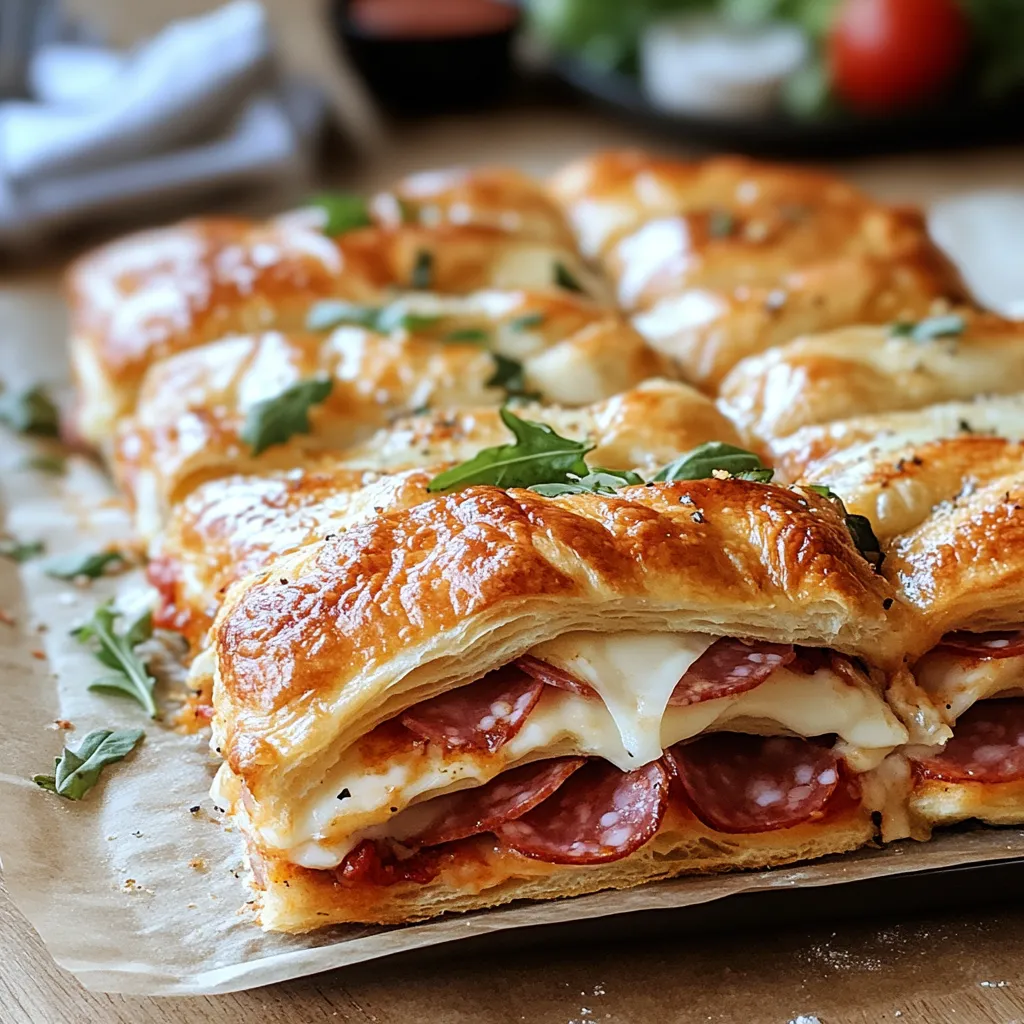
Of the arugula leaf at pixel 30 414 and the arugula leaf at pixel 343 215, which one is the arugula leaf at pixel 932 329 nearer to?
the arugula leaf at pixel 343 215

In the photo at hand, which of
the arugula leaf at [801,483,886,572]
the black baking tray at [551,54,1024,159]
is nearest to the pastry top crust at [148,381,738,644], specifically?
the arugula leaf at [801,483,886,572]

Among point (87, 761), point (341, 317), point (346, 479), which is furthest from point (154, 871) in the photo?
point (341, 317)

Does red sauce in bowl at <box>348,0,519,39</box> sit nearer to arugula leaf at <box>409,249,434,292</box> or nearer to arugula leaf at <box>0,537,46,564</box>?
arugula leaf at <box>409,249,434,292</box>

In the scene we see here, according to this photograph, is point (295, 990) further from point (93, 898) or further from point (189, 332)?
point (189, 332)

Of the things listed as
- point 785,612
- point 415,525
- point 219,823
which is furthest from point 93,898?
point 785,612

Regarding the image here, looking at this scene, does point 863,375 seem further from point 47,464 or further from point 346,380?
point 47,464
